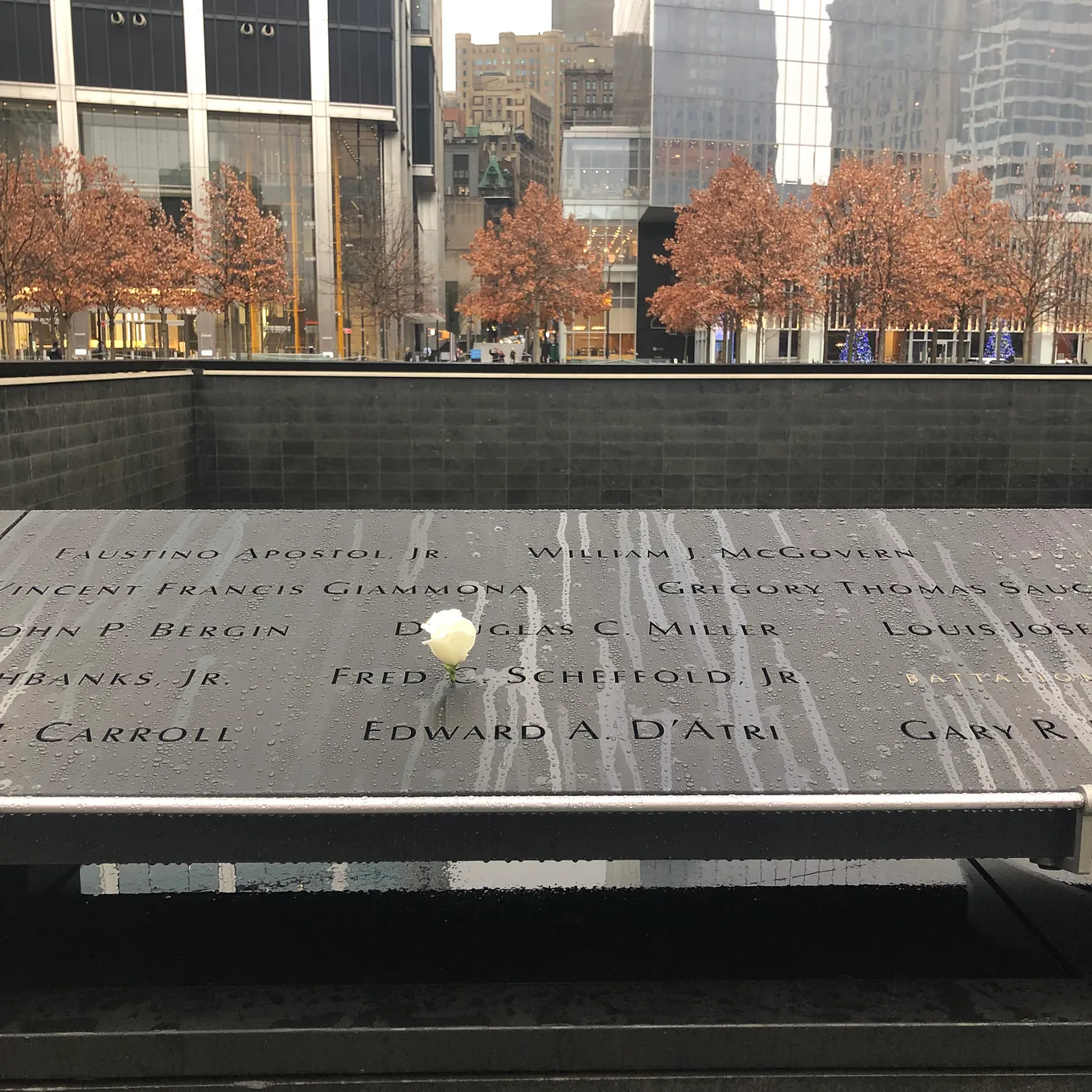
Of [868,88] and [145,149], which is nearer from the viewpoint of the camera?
[145,149]

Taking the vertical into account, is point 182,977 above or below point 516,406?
below

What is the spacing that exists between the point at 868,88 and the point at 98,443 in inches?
2150

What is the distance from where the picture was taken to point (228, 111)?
4603 centimetres

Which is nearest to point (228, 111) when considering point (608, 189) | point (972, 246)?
point (608, 189)

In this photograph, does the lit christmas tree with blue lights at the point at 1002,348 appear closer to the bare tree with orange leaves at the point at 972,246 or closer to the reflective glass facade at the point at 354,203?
the bare tree with orange leaves at the point at 972,246

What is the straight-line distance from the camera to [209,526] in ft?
13.2

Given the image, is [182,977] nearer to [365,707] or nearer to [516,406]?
[365,707]

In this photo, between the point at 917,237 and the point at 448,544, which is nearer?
the point at 448,544

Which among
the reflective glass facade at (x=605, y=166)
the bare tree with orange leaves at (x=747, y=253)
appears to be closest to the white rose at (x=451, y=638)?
the bare tree with orange leaves at (x=747, y=253)

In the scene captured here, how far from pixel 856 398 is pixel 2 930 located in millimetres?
11232

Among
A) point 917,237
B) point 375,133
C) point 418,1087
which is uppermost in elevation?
point 375,133

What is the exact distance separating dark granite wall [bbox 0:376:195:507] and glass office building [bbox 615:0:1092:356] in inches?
1858

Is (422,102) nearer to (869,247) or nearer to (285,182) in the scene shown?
(285,182)

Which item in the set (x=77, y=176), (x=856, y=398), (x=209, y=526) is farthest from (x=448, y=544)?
(x=77, y=176)
